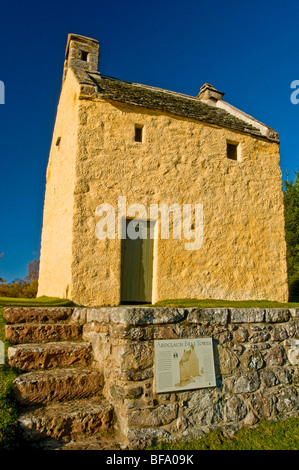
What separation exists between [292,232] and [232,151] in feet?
41.0

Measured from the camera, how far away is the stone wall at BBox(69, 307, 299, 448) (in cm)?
369

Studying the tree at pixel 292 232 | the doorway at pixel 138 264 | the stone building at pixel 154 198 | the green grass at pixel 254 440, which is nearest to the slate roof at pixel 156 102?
the stone building at pixel 154 198

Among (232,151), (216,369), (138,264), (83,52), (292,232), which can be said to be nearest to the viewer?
(216,369)

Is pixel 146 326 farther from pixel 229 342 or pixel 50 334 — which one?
pixel 50 334

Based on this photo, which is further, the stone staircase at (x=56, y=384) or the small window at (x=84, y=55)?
the small window at (x=84, y=55)

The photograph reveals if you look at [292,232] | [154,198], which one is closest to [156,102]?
[154,198]

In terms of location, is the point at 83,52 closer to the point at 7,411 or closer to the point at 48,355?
the point at 48,355

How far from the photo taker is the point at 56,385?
162 inches

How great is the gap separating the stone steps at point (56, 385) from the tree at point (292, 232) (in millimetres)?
17509

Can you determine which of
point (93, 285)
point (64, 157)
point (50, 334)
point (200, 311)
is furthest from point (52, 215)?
point (200, 311)

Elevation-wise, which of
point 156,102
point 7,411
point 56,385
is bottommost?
point 7,411

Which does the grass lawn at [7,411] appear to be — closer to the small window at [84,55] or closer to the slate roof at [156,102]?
the slate roof at [156,102]

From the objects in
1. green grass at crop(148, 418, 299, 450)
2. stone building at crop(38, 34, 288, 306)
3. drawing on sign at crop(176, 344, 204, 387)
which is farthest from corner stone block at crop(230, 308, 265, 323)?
stone building at crop(38, 34, 288, 306)

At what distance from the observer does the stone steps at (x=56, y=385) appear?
3957mm
